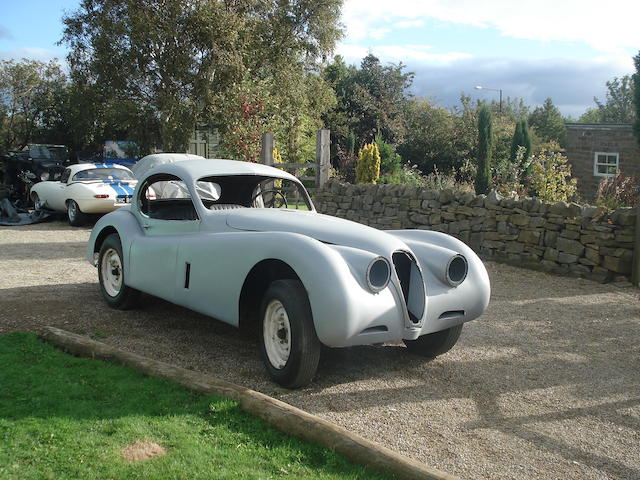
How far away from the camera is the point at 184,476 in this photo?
3225 millimetres

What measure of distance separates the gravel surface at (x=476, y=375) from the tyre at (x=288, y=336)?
14 cm

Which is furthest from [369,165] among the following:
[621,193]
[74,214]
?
[74,214]

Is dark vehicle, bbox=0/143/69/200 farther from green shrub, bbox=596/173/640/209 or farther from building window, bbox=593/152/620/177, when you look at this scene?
building window, bbox=593/152/620/177

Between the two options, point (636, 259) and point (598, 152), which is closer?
point (636, 259)

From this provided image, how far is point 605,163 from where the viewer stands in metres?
25.9

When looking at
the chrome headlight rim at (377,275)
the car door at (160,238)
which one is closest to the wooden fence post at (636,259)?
the chrome headlight rim at (377,275)

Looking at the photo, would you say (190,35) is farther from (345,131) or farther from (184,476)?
(184,476)

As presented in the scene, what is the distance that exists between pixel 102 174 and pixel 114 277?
28.2 ft

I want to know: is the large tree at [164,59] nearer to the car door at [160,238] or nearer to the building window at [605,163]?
the building window at [605,163]

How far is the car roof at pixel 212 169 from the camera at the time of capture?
6.14 metres

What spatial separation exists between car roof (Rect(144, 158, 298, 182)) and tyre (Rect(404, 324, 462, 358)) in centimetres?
216

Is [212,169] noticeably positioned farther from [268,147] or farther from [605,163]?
[605,163]

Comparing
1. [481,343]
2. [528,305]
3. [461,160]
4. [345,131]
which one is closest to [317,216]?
[481,343]

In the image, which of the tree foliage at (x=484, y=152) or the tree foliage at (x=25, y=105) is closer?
the tree foliage at (x=484, y=152)
